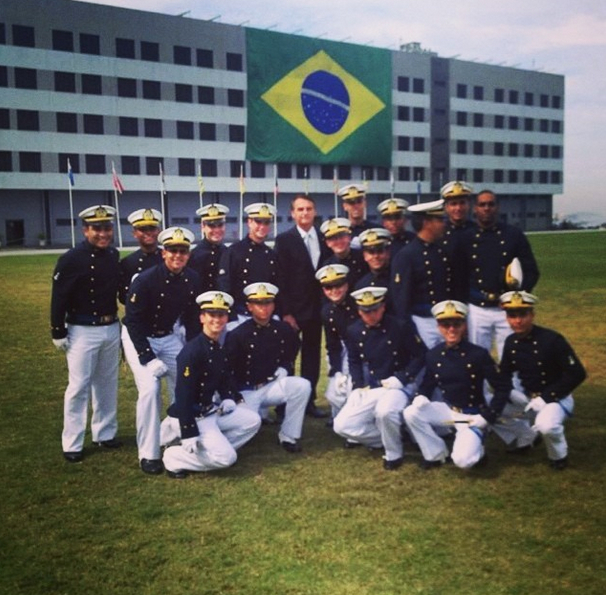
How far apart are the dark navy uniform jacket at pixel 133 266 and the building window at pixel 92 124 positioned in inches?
1816

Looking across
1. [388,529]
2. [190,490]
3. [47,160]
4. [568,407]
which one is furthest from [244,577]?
[47,160]

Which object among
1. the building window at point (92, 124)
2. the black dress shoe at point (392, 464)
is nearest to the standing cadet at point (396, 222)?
the black dress shoe at point (392, 464)

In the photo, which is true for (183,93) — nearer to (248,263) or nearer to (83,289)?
(248,263)

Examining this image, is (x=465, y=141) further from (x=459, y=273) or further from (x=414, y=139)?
(x=459, y=273)

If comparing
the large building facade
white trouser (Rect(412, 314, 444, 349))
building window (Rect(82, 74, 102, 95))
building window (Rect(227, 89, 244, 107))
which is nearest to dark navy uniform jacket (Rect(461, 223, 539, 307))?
white trouser (Rect(412, 314, 444, 349))

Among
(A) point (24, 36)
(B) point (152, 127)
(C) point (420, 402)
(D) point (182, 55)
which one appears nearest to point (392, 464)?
(C) point (420, 402)

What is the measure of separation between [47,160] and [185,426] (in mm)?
47432

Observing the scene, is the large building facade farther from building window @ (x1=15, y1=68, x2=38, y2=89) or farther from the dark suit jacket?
the dark suit jacket

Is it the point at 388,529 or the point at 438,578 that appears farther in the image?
the point at 388,529

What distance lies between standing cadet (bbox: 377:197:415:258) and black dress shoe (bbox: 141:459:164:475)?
358cm

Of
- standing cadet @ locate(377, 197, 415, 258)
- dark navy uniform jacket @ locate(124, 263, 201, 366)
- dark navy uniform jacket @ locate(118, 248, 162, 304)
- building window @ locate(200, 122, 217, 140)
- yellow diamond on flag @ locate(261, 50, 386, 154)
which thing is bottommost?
dark navy uniform jacket @ locate(124, 263, 201, 366)

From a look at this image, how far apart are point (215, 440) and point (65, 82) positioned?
161ft

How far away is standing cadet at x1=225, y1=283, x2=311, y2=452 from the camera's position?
24.6 ft

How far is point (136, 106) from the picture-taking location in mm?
52344
